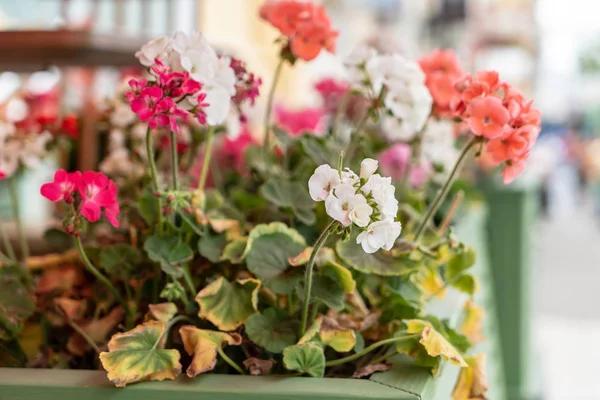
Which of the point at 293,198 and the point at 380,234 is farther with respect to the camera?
the point at 293,198

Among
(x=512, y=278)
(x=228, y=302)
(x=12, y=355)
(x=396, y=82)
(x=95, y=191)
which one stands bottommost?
(x=512, y=278)

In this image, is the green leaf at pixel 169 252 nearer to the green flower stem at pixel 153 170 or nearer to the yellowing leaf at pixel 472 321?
the green flower stem at pixel 153 170

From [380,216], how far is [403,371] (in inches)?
7.0

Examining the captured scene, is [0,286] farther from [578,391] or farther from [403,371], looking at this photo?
[578,391]

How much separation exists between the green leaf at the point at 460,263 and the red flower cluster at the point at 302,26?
0.29 meters

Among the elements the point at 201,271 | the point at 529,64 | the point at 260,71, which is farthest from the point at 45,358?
the point at 529,64

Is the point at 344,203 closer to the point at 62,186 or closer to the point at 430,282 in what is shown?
the point at 62,186

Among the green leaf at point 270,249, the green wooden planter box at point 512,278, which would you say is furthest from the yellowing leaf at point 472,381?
the green wooden planter box at point 512,278

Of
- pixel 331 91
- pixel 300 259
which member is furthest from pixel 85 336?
pixel 331 91

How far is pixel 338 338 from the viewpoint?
0.72 metres

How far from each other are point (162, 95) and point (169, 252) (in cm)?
18

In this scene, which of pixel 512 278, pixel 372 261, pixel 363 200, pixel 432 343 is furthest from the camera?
pixel 512 278

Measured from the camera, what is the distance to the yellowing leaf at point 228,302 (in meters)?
0.73

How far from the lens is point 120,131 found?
1.15 meters
